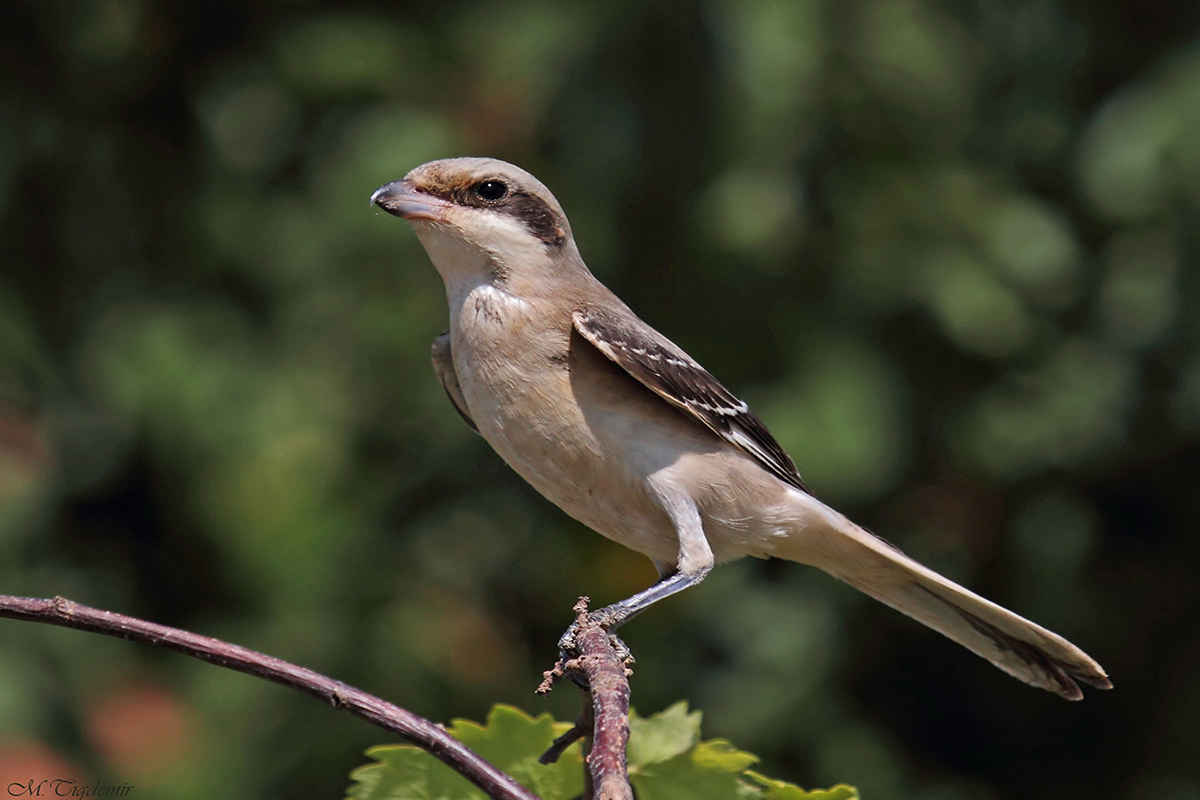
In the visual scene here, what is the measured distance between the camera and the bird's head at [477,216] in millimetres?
2742

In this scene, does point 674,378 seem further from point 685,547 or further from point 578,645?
point 578,645

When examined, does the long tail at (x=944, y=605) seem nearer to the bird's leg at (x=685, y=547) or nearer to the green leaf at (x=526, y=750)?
the bird's leg at (x=685, y=547)

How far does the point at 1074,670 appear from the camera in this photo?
2775 millimetres

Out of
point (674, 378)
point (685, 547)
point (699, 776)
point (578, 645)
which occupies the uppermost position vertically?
point (674, 378)

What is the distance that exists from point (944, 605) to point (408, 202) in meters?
1.72

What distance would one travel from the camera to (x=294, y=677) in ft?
5.36

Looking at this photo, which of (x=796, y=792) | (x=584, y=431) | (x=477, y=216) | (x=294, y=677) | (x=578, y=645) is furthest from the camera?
(x=477, y=216)

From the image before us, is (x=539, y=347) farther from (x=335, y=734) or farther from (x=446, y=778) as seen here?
(x=335, y=734)

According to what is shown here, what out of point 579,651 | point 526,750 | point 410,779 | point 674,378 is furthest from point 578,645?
point 674,378

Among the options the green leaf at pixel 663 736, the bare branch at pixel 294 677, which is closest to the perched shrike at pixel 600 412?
the green leaf at pixel 663 736

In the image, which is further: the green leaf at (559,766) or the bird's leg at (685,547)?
the bird's leg at (685,547)

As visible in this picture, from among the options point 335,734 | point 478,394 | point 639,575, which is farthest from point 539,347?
point 335,734

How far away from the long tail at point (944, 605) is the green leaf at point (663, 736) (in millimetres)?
1075

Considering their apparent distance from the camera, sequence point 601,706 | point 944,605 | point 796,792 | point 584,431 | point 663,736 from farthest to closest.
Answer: point 944,605, point 584,431, point 663,736, point 796,792, point 601,706
